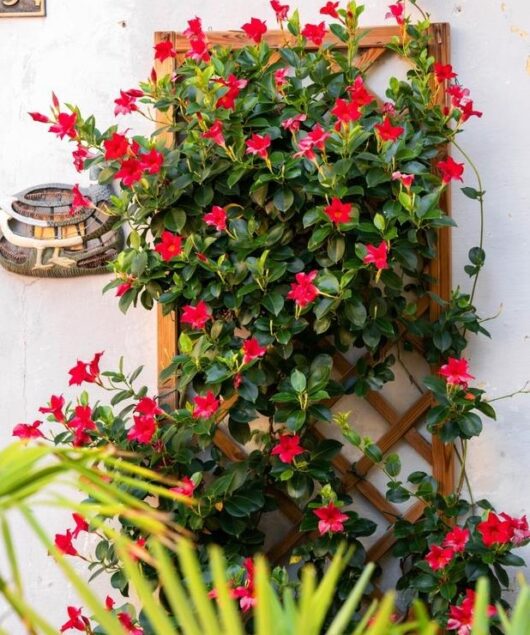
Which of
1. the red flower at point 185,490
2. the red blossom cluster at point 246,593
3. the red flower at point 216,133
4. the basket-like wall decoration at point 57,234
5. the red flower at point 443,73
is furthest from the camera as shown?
the basket-like wall decoration at point 57,234

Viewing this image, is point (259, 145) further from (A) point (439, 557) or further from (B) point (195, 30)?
(A) point (439, 557)

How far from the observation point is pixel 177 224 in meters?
2.50

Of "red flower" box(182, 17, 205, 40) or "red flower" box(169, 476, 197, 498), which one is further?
"red flower" box(182, 17, 205, 40)

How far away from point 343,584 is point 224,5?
4.82ft

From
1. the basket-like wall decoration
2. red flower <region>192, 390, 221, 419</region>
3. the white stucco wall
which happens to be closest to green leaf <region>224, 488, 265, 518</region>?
red flower <region>192, 390, 221, 419</region>

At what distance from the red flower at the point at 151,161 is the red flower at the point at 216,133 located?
0.12 m

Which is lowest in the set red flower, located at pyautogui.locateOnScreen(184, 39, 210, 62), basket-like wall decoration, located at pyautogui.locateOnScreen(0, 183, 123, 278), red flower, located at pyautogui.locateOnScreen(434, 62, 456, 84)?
basket-like wall decoration, located at pyautogui.locateOnScreen(0, 183, 123, 278)

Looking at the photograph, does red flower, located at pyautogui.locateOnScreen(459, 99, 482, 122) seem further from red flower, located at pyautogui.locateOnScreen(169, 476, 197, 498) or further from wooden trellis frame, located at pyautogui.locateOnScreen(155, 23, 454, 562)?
red flower, located at pyautogui.locateOnScreen(169, 476, 197, 498)

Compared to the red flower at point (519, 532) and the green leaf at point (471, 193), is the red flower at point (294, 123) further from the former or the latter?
the red flower at point (519, 532)

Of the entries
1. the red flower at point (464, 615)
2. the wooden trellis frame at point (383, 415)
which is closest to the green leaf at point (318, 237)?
the wooden trellis frame at point (383, 415)

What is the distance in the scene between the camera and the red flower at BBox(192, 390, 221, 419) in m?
2.34

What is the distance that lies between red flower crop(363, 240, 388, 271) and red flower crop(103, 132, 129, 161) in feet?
1.95

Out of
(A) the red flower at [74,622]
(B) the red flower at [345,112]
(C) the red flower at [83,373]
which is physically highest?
(B) the red flower at [345,112]

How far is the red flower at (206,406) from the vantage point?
2338 mm
